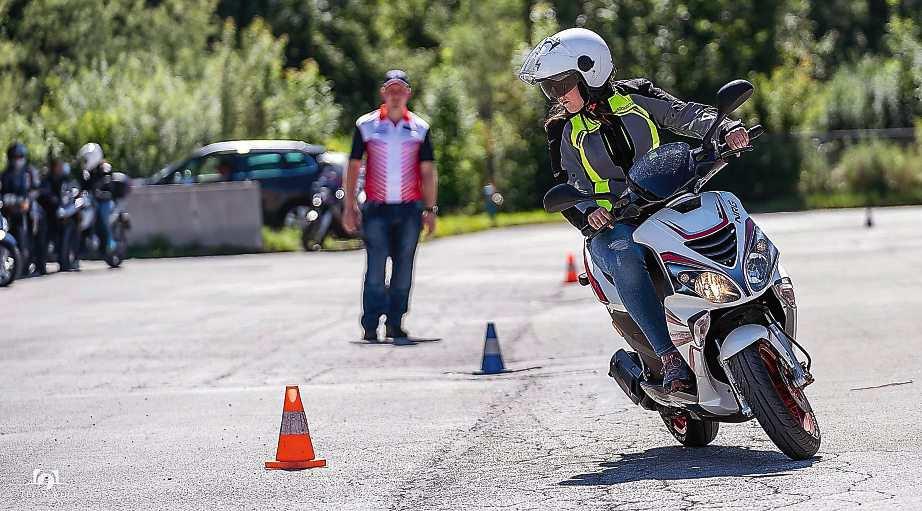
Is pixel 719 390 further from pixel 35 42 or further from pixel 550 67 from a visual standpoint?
pixel 35 42

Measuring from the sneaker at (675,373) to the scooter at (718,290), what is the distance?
1.3 inches

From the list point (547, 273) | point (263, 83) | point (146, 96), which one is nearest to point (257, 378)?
point (547, 273)

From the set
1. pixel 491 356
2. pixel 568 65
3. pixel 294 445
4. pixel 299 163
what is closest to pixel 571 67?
pixel 568 65

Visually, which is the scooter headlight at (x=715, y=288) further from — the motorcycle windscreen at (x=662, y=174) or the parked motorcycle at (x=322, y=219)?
the parked motorcycle at (x=322, y=219)

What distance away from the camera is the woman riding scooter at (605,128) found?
7.07m

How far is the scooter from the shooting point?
654cm

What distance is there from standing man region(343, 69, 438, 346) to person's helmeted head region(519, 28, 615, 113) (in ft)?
18.8

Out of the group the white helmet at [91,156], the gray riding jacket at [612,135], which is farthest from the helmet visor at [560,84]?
the white helmet at [91,156]

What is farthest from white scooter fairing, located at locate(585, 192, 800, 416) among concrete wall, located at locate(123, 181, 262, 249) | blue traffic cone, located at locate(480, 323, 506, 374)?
concrete wall, located at locate(123, 181, 262, 249)

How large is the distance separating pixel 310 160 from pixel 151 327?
15554 millimetres

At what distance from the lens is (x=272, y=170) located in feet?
99.2

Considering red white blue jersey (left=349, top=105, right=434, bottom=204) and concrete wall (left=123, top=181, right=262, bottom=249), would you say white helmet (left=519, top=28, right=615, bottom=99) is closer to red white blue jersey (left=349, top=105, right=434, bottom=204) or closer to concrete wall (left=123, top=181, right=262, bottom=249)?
red white blue jersey (left=349, top=105, right=434, bottom=204)

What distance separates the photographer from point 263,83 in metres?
38.9

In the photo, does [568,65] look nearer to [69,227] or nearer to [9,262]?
[9,262]
